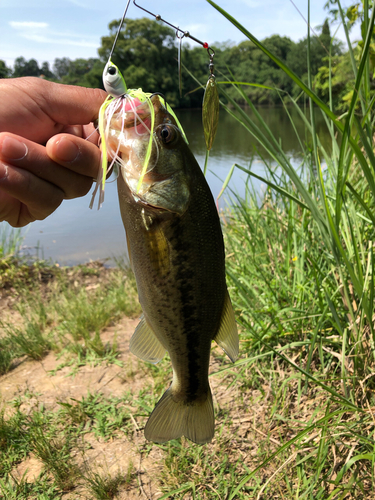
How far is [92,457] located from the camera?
2.63 metres

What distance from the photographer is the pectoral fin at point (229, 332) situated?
1.57 m

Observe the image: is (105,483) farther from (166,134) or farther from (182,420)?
(166,134)

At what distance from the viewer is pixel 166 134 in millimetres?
1397

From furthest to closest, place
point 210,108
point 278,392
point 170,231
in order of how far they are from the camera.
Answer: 1. point 278,392
2. point 170,231
3. point 210,108

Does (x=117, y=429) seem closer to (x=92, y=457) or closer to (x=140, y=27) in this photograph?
(x=92, y=457)

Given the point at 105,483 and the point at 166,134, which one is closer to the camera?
the point at 166,134

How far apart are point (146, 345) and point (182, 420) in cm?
40

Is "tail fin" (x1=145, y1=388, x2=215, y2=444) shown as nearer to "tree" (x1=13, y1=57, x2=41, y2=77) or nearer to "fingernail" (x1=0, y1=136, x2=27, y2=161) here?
"fingernail" (x1=0, y1=136, x2=27, y2=161)

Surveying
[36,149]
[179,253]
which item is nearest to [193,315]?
[179,253]

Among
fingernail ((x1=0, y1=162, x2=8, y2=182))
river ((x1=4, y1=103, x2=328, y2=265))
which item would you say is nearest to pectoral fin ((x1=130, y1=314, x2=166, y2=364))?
fingernail ((x1=0, y1=162, x2=8, y2=182))

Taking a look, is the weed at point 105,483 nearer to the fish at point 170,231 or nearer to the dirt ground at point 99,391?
the dirt ground at point 99,391

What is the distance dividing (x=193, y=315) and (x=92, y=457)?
5.98ft

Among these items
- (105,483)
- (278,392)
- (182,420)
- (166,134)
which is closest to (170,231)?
(166,134)

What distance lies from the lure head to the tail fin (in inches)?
53.1
